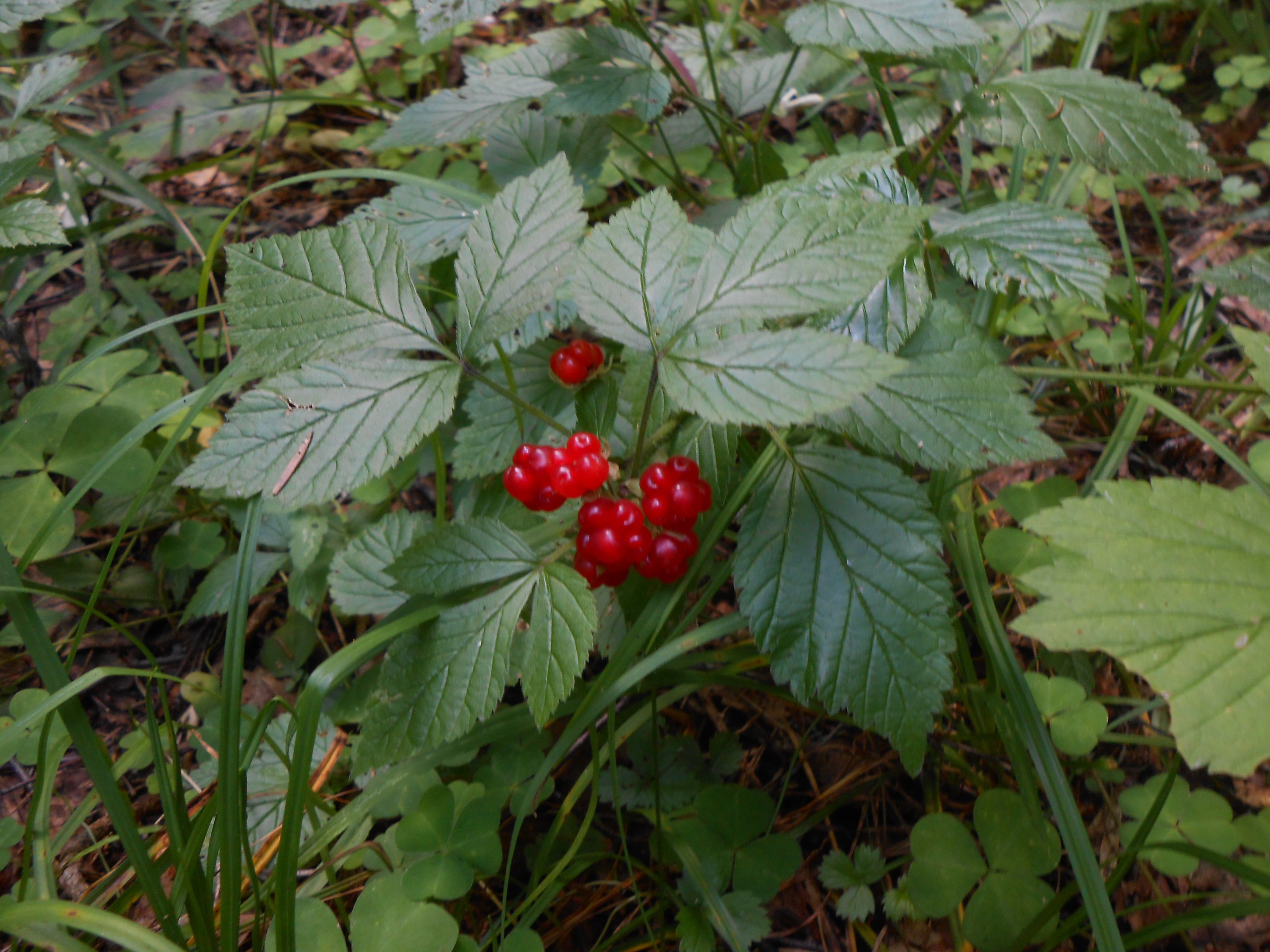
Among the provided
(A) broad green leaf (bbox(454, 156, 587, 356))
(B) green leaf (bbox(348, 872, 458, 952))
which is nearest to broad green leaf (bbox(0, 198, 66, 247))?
(A) broad green leaf (bbox(454, 156, 587, 356))

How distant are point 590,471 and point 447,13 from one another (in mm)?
1033

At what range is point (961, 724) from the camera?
1.32 meters

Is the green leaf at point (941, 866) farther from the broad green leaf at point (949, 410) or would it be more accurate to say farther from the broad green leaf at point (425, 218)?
the broad green leaf at point (425, 218)

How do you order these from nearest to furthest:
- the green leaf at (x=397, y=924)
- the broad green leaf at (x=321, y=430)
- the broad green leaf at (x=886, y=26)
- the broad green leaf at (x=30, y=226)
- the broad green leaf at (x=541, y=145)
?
1. the broad green leaf at (x=321, y=430)
2. the green leaf at (x=397, y=924)
3. the broad green leaf at (x=886, y=26)
4. the broad green leaf at (x=30, y=226)
5. the broad green leaf at (x=541, y=145)

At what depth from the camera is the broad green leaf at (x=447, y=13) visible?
1365 mm

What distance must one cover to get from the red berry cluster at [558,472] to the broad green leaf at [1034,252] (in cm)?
70

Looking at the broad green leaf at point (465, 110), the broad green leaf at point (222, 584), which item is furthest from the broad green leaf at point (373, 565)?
the broad green leaf at point (465, 110)

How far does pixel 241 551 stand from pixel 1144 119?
1.72 m

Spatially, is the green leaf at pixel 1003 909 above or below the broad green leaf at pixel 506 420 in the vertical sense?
below

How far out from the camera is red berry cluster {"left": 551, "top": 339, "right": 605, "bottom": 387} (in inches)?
46.8

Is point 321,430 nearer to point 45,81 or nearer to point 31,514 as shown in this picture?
point 31,514

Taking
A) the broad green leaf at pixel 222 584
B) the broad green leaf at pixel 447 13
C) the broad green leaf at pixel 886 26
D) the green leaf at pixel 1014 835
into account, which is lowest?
the broad green leaf at pixel 222 584

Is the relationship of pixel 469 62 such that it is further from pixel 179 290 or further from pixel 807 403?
pixel 807 403

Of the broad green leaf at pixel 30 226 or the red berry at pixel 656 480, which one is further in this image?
the broad green leaf at pixel 30 226
